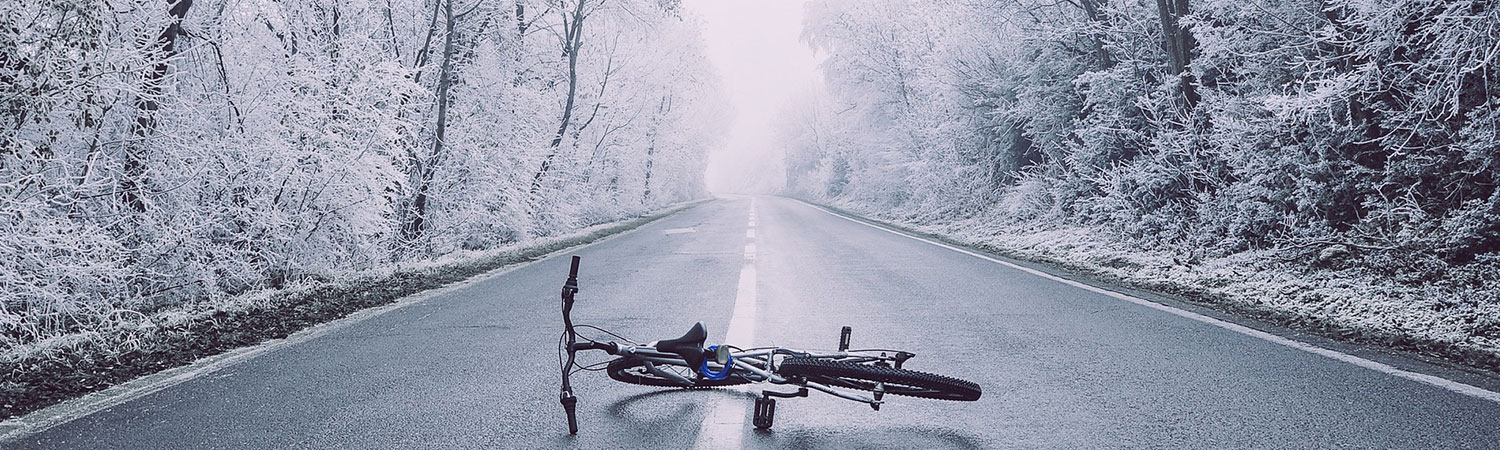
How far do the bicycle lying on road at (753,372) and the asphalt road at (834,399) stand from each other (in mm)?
102

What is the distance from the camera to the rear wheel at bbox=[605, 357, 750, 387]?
3787mm

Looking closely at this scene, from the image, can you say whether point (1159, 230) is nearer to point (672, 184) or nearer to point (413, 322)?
point (413, 322)

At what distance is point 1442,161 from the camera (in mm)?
7484

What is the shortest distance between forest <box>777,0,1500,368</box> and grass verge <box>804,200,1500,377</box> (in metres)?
0.03

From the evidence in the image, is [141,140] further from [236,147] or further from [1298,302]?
[1298,302]

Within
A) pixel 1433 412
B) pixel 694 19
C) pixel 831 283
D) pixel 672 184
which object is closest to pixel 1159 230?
pixel 831 283

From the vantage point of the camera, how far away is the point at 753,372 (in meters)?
3.64

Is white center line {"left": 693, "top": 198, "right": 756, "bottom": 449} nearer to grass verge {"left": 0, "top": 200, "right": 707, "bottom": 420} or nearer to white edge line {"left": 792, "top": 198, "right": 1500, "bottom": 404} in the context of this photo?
grass verge {"left": 0, "top": 200, "right": 707, "bottom": 420}

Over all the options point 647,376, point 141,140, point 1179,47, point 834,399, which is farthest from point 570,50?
point 834,399

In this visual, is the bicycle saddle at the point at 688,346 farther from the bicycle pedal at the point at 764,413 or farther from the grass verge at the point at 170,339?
the grass verge at the point at 170,339

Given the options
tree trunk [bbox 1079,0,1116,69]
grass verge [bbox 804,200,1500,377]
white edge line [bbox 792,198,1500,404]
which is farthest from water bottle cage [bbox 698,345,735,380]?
tree trunk [bbox 1079,0,1116,69]

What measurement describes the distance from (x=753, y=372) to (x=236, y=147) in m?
6.64

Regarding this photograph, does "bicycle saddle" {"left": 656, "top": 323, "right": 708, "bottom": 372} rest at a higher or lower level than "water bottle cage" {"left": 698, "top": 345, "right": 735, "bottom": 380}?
higher

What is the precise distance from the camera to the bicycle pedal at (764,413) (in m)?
3.35
